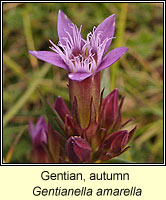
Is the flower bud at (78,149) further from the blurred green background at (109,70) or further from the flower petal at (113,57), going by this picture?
the blurred green background at (109,70)

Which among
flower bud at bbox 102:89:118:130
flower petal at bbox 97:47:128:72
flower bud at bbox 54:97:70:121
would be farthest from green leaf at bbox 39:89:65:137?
flower petal at bbox 97:47:128:72

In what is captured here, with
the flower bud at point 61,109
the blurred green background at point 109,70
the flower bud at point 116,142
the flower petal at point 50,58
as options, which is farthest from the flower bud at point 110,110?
the blurred green background at point 109,70

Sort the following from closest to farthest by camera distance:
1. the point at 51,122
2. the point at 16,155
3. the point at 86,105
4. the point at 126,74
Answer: the point at 86,105 → the point at 51,122 → the point at 16,155 → the point at 126,74

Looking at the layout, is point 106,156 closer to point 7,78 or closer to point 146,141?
point 146,141

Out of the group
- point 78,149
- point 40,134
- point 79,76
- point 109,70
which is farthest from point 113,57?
point 109,70

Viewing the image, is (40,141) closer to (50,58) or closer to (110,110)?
(110,110)

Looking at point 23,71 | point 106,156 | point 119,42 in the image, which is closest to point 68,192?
point 106,156
